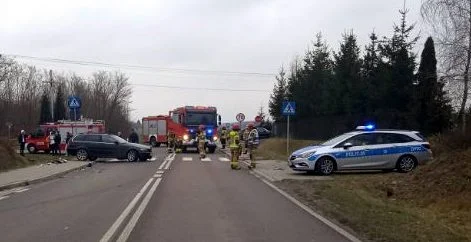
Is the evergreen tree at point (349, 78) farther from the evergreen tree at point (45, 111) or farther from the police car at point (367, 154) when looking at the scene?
the evergreen tree at point (45, 111)

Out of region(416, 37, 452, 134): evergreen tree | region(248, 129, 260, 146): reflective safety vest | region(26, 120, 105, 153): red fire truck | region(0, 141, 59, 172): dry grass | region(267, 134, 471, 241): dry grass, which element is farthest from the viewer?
region(26, 120, 105, 153): red fire truck

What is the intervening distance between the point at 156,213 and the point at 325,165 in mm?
10074

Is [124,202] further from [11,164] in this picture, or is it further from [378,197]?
[11,164]

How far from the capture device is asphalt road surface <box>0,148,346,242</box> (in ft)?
31.8

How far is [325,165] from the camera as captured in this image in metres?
21.2

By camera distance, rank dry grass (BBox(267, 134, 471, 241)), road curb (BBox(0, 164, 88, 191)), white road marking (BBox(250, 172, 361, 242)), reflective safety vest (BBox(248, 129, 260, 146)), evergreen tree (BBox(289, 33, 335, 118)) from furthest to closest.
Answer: evergreen tree (BBox(289, 33, 335, 118)) → reflective safety vest (BBox(248, 129, 260, 146)) → road curb (BBox(0, 164, 88, 191)) → dry grass (BBox(267, 134, 471, 241)) → white road marking (BBox(250, 172, 361, 242))

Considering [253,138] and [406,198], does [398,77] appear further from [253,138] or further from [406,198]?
[406,198]

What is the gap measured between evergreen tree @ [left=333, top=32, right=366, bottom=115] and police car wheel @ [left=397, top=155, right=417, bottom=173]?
81.2 ft

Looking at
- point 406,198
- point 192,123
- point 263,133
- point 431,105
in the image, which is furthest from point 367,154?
point 263,133

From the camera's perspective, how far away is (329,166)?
21.2 metres

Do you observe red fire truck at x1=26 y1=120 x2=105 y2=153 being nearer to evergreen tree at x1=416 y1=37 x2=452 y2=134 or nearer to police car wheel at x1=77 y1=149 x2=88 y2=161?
police car wheel at x1=77 y1=149 x2=88 y2=161

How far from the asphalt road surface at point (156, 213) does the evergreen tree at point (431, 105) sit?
19102mm

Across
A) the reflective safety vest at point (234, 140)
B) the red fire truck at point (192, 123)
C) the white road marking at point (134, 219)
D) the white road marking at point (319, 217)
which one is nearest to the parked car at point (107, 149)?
the reflective safety vest at point (234, 140)

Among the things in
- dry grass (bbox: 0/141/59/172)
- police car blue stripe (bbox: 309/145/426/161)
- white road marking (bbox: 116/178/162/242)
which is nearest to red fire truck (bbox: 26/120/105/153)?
dry grass (bbox: 0/141/59/172)
